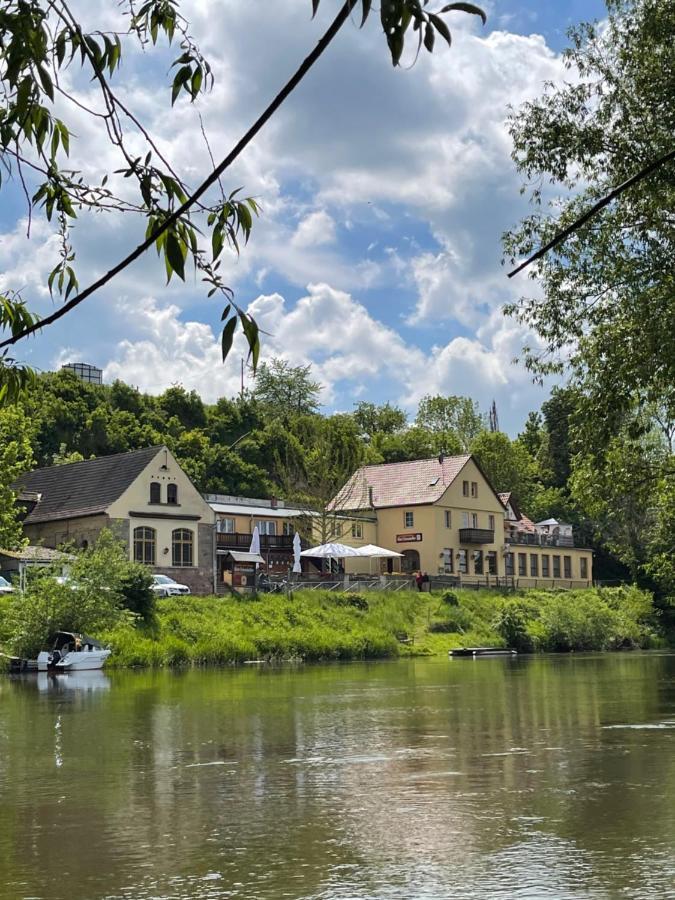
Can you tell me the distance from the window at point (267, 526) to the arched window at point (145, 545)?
15.0m

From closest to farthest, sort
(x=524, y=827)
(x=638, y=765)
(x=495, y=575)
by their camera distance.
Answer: (x=524, y=827)
(x=638, y=765)
(x=495, y=575)

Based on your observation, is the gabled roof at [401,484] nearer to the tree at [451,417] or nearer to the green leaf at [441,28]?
the tree at [451,417]

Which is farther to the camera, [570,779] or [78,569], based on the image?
[78,569]

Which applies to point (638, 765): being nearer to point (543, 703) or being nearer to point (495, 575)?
point (543, 703)

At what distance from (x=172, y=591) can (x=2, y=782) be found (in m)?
41.5

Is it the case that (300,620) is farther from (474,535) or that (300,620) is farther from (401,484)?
(401,484)

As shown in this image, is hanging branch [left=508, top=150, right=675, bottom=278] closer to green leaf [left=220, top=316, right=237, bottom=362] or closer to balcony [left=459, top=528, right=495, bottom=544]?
green leaf [left=220, top=316, right=237, bottom=362]

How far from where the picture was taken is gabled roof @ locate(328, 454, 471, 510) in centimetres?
7938

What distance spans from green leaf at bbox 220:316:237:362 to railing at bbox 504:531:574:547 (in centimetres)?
8214

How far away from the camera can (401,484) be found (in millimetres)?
82312

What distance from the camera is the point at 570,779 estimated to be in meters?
14.3

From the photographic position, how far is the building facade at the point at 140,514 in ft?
195

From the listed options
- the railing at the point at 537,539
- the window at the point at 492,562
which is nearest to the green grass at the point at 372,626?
the window at the point at 492,562

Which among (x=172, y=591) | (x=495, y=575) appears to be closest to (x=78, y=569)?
(x=172, y=591)
